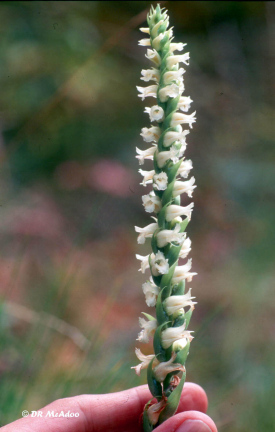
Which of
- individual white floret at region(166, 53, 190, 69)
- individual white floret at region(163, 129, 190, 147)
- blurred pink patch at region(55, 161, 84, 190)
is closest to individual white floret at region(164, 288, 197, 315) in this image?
individual white floret at region(163, 129, 190, 147)

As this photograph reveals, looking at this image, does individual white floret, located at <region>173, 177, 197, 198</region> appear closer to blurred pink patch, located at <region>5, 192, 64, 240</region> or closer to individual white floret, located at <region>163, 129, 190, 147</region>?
individual white floret, located at <region>163, 129, 190, 147</region>

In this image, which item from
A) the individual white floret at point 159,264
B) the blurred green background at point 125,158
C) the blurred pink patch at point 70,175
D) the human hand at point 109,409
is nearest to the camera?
the individual white floret at point 159,264

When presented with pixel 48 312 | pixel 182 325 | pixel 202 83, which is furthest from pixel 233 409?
pixel 202 83

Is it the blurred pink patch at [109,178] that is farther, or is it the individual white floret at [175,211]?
the blurred pink patch at [109,178]

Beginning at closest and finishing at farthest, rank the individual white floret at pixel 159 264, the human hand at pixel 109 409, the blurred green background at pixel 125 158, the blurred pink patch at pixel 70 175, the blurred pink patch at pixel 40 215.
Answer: the individual white floret at pixel 159 264, the human hand at pixel 109 409, the blurred green background at pixel 125 158, the blurred pink patch at pixel 40 215, the blurred pink patch at pixel 70 175

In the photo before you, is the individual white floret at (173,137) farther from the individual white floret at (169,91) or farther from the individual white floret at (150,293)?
the individual white floret at (150,293)

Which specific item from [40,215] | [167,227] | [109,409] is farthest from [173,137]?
[40,215]

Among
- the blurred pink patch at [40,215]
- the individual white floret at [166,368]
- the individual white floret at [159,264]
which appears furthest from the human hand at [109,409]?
the blurred pink patch at [40,215]
